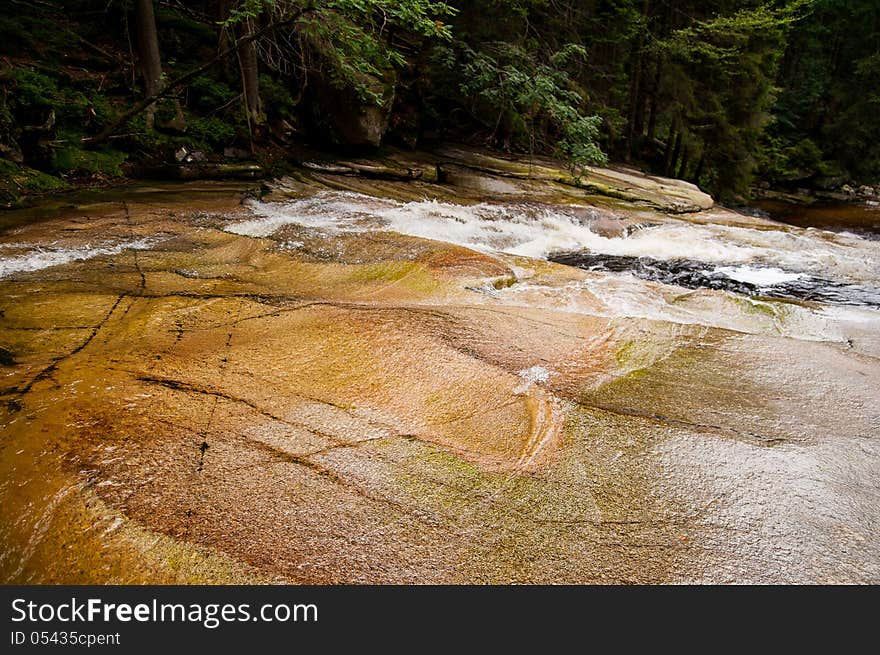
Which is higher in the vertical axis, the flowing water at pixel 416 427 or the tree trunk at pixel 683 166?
the tree trunk at pixel 683 166

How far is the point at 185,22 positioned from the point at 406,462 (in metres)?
14.7

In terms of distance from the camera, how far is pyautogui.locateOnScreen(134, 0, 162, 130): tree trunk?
920 centimetres

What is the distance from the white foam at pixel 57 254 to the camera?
469 cm

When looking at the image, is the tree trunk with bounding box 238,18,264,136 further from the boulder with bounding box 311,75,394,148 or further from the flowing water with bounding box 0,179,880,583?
the flowing water with bounding box 0,179,880,583

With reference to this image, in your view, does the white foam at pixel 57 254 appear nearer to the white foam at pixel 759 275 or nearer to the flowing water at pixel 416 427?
the flowing water at pixel 416 427

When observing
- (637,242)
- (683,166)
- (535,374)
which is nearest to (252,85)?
(637,242)

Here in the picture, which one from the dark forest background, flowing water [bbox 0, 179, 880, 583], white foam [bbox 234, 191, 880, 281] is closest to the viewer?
flowing water [bbox 0, 179, 880, 583]

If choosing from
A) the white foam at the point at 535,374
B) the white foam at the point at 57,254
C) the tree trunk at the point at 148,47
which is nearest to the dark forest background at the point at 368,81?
the tree trunk at the point at 148,47

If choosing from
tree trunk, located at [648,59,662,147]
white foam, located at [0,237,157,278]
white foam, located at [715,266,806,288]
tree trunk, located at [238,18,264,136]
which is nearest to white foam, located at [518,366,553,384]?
white foam, located at [0,237,157,278]

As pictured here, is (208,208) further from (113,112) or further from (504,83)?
(504,83)

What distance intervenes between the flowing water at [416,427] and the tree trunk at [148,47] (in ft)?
18.9

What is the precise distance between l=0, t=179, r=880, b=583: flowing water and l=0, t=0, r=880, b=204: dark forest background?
4.20 m

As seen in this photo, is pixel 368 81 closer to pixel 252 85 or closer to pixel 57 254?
pixel 252 85

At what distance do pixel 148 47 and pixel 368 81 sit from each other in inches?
168
